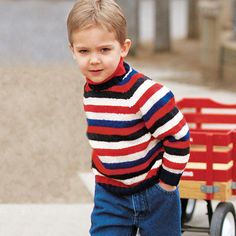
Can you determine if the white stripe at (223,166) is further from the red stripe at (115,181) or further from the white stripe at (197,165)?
the red stripe at (115,181)

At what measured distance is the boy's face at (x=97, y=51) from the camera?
14.4 ft

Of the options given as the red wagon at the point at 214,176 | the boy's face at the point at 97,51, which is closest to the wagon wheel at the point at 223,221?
the red wagon at the point at 214,176

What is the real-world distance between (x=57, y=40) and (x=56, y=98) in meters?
7.14

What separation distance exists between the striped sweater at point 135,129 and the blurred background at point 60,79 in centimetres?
294

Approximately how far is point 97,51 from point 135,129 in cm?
37

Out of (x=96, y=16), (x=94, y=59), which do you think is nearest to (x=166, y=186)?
(x=94, y=59)

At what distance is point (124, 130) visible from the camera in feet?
14.9

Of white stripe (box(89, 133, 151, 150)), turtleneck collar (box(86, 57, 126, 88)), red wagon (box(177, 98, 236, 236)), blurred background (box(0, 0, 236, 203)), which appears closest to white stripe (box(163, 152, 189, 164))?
white stripe (box(89, 133, 151, 150))

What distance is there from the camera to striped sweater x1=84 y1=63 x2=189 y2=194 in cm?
454

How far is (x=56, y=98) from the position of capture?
34.9 ft

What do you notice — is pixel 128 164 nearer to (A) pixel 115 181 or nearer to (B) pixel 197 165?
(A) pixel 115 181

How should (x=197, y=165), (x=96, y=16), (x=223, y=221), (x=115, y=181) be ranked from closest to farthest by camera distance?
1. (x=96, y=16)
2. (x=115, y=181)
3. (x=223, y=221)
4. (x=197, y=165)

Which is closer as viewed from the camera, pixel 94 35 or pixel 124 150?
pixel 94 35

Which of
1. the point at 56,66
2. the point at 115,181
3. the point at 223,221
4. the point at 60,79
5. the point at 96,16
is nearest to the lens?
the point at 96,16
